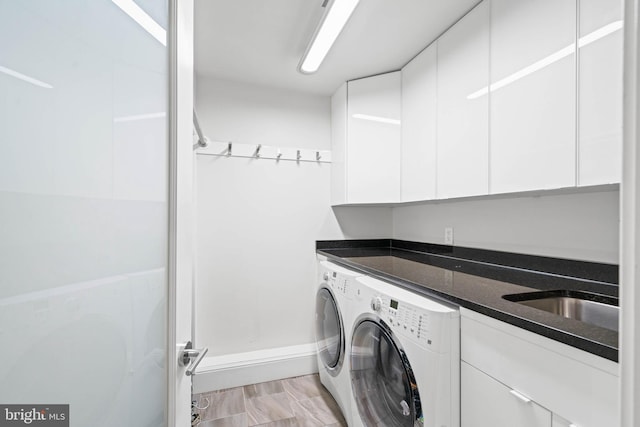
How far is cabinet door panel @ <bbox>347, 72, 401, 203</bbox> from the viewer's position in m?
2.20

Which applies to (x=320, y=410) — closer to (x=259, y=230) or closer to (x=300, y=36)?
(x=259, y=230)

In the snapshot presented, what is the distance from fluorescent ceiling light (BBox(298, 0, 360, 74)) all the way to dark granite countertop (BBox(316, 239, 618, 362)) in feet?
4.54

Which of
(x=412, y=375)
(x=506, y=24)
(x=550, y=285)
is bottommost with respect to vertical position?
(x=412, y=375)

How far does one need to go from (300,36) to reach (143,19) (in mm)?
1466

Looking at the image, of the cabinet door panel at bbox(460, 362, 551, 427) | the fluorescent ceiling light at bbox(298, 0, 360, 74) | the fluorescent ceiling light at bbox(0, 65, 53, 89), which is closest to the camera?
the fluorescent ceiling light at bbox(0, 65, 53, 89)

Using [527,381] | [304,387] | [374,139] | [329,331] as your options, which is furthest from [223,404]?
[374,139]

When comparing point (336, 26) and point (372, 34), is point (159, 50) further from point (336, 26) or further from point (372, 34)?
point (372, 34)

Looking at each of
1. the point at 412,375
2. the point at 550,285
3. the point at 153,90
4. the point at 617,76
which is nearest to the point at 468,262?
the point at 550,285

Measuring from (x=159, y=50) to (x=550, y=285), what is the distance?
5.65 feet

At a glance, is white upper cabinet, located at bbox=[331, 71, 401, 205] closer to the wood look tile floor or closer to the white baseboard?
the white baseboard

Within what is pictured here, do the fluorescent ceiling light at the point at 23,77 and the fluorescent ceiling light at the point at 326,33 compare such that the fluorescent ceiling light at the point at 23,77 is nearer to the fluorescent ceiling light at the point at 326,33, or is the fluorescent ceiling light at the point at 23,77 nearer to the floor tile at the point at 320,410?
the fluorescent ceiling light at the point at 326,33

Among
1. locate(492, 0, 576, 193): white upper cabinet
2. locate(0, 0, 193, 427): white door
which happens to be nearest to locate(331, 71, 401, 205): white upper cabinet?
locate(492, 0, 576, 193): white upper cabinet

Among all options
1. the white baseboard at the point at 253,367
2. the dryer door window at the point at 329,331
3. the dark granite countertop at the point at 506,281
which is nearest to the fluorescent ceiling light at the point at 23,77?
the dark granite countertop at the point at 506,281

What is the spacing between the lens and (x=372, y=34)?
1.76 metres
